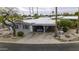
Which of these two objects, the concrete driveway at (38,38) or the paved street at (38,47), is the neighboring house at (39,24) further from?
the paved street at (38,47)

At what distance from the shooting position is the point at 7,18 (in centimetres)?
305

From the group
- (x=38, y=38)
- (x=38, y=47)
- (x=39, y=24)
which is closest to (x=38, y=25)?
(x=39, y=24)

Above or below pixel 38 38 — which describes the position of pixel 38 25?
above

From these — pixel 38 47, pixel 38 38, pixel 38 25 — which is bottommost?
pixel 38 47

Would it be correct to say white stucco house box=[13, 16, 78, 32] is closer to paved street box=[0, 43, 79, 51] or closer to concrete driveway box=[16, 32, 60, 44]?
concrete driveway box=[16, 32, 60, 44]

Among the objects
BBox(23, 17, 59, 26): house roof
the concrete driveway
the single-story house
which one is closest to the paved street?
the concrete driveway

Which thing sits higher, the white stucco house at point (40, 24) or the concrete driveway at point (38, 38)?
the white stucco house at point (40, 24)

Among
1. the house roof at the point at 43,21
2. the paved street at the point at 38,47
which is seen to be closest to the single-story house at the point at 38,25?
the house roof at the point at 43,21

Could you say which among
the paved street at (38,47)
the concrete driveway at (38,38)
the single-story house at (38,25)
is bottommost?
the paved street at (38,47)

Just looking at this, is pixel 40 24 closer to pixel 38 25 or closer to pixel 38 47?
pixel 38 25

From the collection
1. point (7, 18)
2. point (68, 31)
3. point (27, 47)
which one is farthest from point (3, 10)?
point (68, 31)

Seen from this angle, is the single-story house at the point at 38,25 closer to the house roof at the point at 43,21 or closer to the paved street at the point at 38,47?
the house roof at the point at 43,21
